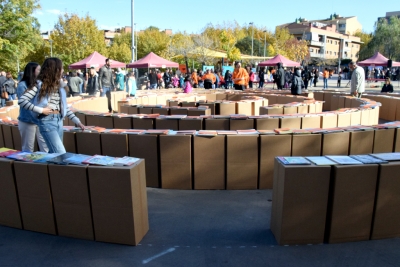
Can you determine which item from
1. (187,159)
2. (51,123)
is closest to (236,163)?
(187,159)

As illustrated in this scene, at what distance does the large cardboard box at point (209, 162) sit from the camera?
551cm

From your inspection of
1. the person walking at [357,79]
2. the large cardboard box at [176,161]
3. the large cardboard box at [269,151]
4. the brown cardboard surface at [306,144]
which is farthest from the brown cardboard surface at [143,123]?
the person walking at [357,79]

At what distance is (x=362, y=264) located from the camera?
344 cm

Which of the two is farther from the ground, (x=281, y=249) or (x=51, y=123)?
(x=51, y=123)

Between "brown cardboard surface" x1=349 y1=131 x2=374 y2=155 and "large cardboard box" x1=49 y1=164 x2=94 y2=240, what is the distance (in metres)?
4.42

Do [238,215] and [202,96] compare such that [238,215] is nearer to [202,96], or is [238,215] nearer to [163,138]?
[163,138]

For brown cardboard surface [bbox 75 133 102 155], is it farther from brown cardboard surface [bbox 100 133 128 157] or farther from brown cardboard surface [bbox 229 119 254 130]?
brown cardboard surface [bbox 229 119 254 130]

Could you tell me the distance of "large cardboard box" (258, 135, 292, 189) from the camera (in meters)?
5.59

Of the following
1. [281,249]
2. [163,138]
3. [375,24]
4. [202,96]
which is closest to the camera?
[281,249]

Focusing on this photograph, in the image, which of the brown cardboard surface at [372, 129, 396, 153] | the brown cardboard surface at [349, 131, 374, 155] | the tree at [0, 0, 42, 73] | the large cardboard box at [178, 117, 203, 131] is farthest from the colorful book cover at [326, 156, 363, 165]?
the tree at [0, 0, 42, 73]

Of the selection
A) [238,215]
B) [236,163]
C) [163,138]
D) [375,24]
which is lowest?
[238,215]

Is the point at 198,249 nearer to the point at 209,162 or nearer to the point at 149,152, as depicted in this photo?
the point at 209,162

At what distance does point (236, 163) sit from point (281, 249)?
2.02m

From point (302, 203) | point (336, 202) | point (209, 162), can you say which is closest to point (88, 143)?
point (209, 162)
